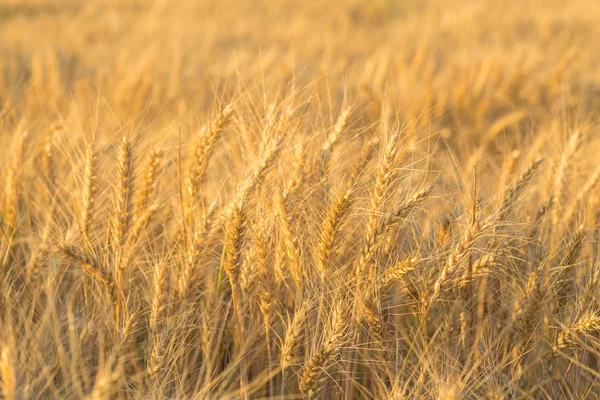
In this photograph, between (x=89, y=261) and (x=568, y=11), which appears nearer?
(x=89, y=261)

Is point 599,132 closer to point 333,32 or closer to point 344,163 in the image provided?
point 344,163

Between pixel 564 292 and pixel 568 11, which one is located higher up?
pixel 564 292

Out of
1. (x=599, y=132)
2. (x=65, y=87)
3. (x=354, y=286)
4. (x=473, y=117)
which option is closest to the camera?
(x=354, y=286)

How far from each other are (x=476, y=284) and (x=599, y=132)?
1974 mm

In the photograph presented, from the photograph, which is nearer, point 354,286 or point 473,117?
point 354,286

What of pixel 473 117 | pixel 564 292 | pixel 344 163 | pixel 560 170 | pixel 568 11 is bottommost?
pixel 568 11

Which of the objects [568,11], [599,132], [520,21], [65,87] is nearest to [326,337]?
[599,132]

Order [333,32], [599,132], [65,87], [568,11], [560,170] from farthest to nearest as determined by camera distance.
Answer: [568,11] → [333,32] → [65,87] → [599,132] → [560,170]

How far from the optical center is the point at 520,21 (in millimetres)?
7469

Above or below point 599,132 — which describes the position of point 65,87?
above

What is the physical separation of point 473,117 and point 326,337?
2746 mm

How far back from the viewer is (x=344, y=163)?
188 cm

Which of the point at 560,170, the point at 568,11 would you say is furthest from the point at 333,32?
the point at 560,170

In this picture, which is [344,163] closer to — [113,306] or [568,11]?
[113,306]
